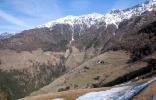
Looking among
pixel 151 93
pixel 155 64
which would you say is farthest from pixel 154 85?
pixel 155 64

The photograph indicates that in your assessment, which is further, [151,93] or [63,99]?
[63,99]

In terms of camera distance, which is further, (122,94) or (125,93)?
(122,94)

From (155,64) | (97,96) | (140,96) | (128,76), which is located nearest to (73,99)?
(97,96)

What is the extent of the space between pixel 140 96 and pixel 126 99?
436 cm

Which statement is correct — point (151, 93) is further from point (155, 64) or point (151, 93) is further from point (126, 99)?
point (155, 64)

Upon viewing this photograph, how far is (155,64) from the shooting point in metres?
140

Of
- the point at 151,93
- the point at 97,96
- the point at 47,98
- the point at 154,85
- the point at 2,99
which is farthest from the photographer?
the point at 2,99

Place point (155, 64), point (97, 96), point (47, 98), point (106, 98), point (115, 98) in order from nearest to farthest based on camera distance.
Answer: point (115, 98) < point (106, 98) < point (97, 96) < point (47, 98) < point (155, 64)

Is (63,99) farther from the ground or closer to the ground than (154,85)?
closer to the ground

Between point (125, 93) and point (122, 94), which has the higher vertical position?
point (125, 93)

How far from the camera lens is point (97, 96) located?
49812mm

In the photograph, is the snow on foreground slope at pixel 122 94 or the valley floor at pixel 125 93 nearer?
the valley floor at pixel 125 93

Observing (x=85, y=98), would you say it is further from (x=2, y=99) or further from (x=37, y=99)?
(x=2, y=99)

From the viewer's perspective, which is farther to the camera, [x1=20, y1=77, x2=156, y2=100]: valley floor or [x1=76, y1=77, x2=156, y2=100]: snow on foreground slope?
[x1=76, y1=77, x2=156, y2=100]: snow on foreground slope
